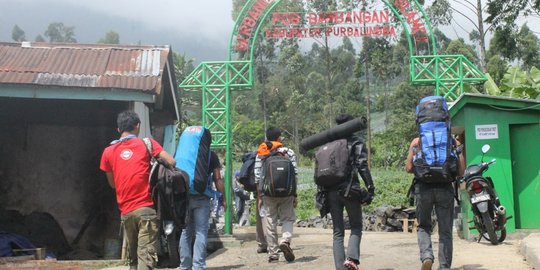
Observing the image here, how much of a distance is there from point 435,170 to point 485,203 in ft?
9.77

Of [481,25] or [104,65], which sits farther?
[481,25]

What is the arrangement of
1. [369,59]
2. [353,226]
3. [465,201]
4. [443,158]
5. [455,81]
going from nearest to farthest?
[443,158], [353,226], [465,201], [455,81], [369,59]

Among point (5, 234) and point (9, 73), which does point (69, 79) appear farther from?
Answer: point (5, 234)

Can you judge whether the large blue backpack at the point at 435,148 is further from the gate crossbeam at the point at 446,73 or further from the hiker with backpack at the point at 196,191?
the gate crossbeam at the point at 446,73

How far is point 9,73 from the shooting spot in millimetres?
8430

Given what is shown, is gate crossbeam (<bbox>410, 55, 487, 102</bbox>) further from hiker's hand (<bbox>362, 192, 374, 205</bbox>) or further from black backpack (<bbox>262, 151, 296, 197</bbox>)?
hiker's hand (<bbox>362, 192, 374, 205</bbox>)

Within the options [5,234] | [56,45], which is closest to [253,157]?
[5,234]

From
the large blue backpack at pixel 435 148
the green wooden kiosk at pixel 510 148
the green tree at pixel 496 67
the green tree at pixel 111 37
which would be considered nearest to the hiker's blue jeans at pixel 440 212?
the large blue backpack at pixel 435 148

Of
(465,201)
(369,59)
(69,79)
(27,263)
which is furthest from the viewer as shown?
(369,59)

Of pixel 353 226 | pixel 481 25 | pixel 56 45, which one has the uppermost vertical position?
pixel 481 25

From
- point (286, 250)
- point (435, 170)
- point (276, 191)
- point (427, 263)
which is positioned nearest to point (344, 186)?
point (435, 170)

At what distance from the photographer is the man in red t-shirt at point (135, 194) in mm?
5320

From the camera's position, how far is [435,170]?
5273mm

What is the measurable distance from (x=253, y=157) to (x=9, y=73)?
364cm
